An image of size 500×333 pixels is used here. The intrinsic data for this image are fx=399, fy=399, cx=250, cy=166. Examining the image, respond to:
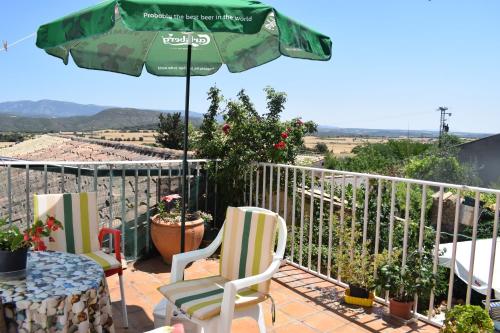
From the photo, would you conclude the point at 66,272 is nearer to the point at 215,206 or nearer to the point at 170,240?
the point at 170,240

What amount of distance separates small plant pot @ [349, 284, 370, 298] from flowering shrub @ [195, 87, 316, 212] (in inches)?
69.8

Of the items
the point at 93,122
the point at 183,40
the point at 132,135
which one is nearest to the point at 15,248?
the point at 183,40

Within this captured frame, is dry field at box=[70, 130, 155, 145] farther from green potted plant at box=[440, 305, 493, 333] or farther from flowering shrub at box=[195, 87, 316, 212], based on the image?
green potted plant at box=[440, 305, 493, 333]

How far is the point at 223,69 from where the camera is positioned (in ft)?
13.3

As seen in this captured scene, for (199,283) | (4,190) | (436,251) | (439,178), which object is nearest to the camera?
(199,283)

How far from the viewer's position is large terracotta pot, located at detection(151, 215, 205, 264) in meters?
4.05

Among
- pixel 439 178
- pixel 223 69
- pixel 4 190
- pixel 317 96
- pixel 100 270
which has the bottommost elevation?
pixel 439 178

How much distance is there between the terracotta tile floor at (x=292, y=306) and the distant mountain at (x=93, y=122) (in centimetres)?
3235

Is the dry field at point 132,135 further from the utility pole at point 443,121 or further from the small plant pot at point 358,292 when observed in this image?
the small plant pot at point 358,292

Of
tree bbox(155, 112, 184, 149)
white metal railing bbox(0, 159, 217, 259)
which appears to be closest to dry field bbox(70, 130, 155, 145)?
tree bbox(155, 112, 184, 149)

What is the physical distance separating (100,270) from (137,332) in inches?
36.4

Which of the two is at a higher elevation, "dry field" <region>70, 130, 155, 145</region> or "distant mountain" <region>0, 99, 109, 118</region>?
"distant mountain" <region>0, 99, 109, 118</region>

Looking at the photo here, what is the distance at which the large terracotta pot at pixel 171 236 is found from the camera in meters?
4.05

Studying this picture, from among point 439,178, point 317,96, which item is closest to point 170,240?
point 439,178
